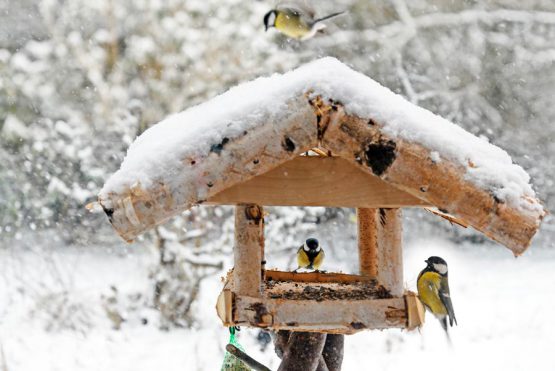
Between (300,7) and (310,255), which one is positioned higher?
(300,7)

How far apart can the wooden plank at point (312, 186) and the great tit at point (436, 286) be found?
38.9 inches

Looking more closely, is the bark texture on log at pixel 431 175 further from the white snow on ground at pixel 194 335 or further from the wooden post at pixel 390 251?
the white snow on ground at pixel 194 335

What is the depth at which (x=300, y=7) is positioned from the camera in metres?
2.67

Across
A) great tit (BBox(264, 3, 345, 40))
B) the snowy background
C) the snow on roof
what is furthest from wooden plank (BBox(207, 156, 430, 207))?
the snowy background

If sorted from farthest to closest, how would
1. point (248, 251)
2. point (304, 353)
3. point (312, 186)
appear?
point (304, 353) → point (248, 251) → point (312, 186)

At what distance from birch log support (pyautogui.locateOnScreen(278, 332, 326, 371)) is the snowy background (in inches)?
98.5

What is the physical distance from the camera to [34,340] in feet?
14.4

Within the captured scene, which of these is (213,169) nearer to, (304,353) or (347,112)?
(347,112)

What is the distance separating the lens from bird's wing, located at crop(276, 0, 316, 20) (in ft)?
8.63

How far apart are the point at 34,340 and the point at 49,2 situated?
93.3 inches

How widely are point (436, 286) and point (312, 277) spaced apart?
27.0 inches

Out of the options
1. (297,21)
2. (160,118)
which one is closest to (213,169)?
(297,21)

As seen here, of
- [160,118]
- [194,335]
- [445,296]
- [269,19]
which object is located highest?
[160,118]

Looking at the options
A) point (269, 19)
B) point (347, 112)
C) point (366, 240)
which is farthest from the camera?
point (269, 19)
